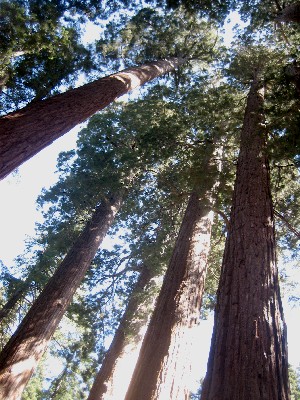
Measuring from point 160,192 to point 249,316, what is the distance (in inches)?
334

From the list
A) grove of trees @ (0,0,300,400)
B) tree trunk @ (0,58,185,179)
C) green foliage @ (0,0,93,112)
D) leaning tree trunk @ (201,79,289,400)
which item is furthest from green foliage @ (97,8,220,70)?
leaning tree trunk @ (201,79,289,400)

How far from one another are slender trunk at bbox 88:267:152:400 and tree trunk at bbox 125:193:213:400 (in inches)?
190

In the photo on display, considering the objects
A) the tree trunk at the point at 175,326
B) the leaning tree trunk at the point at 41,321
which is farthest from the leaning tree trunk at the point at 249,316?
the leaning tree trunk at the point at 41,321

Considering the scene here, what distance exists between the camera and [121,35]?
1234 cm

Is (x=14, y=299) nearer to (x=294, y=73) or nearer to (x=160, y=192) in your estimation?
(x=160, y=192)

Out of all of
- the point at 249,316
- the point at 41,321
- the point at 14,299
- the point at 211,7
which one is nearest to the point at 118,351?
the point at 41,321

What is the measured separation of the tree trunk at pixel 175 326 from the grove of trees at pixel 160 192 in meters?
0.02

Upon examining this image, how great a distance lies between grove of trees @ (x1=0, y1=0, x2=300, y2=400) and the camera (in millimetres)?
3318

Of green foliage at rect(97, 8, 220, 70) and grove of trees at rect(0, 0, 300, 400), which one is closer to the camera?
grove of trees at rect(0, 0, 300, 400)

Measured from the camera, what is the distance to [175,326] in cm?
450

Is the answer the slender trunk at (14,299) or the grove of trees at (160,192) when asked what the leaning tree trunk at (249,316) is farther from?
the slender trunk at (14,299)

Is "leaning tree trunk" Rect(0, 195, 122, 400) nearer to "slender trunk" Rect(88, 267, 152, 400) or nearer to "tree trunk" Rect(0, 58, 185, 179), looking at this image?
"slender trunk" Rect(88, 267, 152, 400)

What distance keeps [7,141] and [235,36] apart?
10397 millimetres

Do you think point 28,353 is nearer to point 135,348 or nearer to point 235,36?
point 135,348
